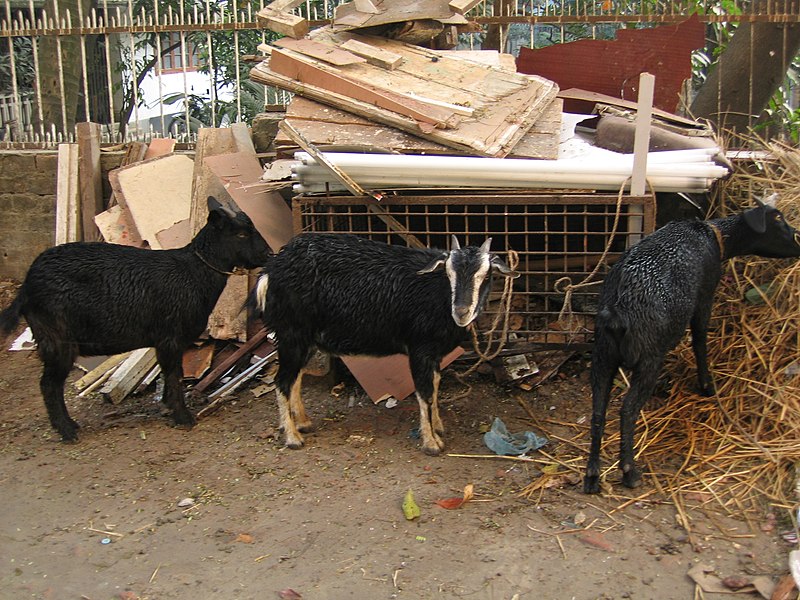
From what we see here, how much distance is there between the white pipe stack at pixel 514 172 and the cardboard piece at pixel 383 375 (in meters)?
1.35

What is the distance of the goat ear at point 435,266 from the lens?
5.66 metres

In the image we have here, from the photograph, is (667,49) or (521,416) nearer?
(521,416)

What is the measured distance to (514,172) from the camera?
6051mm

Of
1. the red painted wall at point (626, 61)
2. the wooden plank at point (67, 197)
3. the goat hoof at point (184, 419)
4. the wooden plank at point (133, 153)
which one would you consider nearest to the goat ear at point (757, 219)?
the red painted wall at point (626, 61)

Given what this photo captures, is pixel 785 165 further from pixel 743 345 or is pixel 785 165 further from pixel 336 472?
pixel 336 472

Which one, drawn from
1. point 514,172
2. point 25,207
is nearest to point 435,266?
point 514,172

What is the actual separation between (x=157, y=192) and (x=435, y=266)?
354cm

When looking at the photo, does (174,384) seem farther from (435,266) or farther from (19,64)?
(19,64)

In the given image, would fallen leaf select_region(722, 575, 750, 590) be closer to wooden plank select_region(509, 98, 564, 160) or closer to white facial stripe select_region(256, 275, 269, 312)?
wooden plank select_region(509, 98, 564, 160)

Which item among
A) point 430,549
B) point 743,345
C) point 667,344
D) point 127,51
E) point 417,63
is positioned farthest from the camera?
point 127,51

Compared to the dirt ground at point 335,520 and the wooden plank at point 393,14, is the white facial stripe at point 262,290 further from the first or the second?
the wooden plank at point 393,14

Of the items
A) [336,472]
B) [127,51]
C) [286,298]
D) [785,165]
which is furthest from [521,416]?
[127,51]

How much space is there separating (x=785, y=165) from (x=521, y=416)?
2.94 m

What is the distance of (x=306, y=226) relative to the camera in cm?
670
